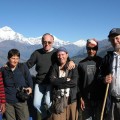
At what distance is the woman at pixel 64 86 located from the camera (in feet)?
28.2

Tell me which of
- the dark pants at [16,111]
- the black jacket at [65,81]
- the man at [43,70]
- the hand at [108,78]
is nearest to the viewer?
the hand at [108,78]

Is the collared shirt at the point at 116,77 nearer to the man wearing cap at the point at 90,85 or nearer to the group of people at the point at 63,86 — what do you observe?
the group of people at the point at 63,86

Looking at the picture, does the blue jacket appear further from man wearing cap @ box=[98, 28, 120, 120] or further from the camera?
man wearing cap @ box=[98, 28, 120, 120]

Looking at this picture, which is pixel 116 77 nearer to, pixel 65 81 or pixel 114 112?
pixel 114 112

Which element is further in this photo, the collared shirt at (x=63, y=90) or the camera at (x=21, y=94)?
the camera at (x=21, y=94)

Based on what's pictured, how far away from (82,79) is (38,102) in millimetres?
1892

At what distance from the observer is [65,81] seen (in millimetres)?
8516

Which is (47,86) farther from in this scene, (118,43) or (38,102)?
(118,43)

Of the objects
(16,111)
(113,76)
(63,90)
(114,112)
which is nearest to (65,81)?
(63,90)

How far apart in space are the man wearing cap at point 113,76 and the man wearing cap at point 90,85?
761mm

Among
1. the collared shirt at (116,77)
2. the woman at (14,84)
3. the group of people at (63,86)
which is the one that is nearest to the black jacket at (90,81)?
the group of people at (63,86)

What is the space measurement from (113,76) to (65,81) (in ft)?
5.52

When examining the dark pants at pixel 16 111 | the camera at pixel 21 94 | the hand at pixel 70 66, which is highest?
the hand at pixel 70 66

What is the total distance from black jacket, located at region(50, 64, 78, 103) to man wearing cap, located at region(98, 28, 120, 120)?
1.11 meters
